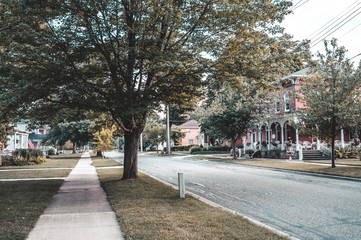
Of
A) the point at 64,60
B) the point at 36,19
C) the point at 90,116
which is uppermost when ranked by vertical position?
the point at 36,19

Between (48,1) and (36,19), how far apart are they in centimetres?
73

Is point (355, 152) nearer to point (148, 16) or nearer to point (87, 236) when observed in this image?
point (148, 16)

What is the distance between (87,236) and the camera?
213 inches

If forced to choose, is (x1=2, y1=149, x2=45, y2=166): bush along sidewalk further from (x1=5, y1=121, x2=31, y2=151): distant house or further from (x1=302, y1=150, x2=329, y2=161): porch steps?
(x1=302, y1=150, x2=329, y2=161): porch steps

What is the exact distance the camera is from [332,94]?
1711 centimetres

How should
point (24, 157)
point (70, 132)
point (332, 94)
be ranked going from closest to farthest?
point (332, 94) → point (24, 157) → point (70, 132)

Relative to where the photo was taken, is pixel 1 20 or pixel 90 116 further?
pixel 90 116

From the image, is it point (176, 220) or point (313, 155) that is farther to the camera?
point (313, 155)

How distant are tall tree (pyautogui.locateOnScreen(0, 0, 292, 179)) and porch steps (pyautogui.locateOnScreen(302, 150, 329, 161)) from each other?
62.6 ft

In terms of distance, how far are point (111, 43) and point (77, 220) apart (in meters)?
6.42

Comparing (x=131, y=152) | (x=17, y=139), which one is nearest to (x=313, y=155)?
(x=131, y=152)

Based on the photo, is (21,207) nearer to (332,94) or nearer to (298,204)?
(298,204)

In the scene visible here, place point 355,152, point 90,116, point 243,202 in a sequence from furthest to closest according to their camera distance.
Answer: point 355,152 < point 90,116 < point 243,202

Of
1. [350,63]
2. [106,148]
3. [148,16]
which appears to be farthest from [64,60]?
[106,148]
